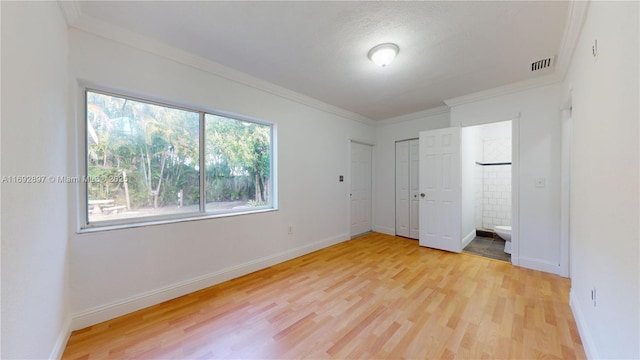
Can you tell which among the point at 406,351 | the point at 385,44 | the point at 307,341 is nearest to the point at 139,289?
the point at 307,341

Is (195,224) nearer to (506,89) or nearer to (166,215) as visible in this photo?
(166,215)

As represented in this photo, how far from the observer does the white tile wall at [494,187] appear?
4387mm

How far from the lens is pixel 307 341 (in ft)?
5.46

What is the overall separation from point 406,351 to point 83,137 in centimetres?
297

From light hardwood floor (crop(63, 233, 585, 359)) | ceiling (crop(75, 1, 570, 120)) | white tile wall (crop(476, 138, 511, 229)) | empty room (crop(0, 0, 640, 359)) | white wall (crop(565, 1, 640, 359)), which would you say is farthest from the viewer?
white tile wall (crop(476, 138, 511, 229))

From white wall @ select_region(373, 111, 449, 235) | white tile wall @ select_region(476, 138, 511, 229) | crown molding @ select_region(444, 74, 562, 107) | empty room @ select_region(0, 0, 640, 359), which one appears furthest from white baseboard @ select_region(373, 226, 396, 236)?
crown molding @ select_region(444, 74, 562, 107)

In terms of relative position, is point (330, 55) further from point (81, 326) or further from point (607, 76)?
point (81, 326)

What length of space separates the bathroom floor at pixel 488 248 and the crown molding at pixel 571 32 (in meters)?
2.51

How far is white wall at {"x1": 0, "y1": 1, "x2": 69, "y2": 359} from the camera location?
102 cm

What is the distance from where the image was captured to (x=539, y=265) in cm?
290

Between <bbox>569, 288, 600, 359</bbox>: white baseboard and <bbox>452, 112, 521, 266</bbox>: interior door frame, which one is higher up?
<bbox>452, 112, 521, 266</bbox>: interior door frame

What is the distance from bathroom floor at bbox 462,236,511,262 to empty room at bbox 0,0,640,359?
0.28 feet

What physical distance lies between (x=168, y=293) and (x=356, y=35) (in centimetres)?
298

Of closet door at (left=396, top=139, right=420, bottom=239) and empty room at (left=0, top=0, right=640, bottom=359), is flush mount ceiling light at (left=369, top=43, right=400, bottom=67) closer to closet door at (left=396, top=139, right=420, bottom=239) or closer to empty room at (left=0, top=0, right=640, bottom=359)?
empty room at (left=0, top=0, right=640, bottom=359)
